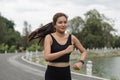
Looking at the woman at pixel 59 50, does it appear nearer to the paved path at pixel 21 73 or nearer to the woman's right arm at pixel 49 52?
the woman's right arm at pixel 49 52

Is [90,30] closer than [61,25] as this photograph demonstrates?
No

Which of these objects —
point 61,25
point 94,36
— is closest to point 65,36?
point 61,25

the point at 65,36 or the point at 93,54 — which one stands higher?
the point at 65,36

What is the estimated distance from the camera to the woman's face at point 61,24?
5762 mm

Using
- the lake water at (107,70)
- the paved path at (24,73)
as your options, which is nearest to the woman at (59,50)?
the paved path at (24,73)

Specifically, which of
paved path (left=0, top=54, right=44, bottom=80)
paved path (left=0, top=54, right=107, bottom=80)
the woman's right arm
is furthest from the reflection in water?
the woman's right arm

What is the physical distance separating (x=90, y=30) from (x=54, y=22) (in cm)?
8842

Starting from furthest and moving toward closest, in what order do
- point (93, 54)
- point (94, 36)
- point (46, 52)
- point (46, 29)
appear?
point (94, 36) < point (93, 54) < point (46, 29) < point (46, 52)

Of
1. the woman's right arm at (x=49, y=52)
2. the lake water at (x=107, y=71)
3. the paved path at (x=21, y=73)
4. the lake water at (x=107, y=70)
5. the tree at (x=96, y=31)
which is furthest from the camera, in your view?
the tree at (x=96, y=31)

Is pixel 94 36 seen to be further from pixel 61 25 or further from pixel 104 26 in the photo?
pixel 61 25

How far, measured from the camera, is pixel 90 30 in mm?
94062

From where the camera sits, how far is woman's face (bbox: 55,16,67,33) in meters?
5.76

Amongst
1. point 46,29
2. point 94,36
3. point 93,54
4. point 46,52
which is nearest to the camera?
point 46,52

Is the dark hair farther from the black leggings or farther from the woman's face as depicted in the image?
the black leggings
